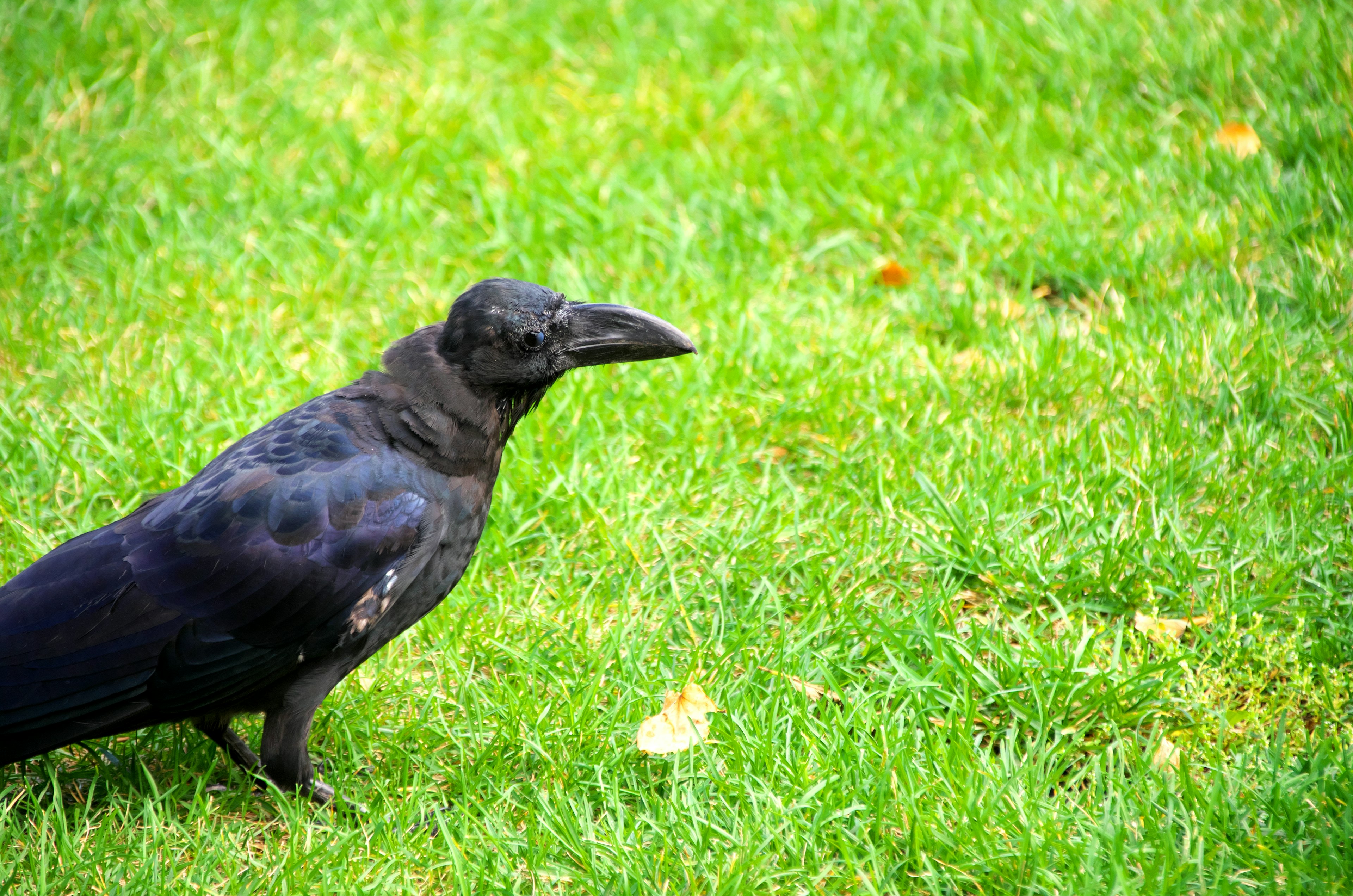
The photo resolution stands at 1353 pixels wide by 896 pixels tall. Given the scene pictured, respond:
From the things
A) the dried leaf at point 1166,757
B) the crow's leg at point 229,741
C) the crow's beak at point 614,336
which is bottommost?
the dried leaf at point 1166,757

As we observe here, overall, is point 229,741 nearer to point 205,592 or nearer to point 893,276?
point 205,592

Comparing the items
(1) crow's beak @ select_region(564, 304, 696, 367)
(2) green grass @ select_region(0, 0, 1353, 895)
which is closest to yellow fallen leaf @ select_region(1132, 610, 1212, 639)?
(2) green grass @ select_region(0, 0, 1353, 895)

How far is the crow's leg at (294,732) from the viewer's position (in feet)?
9.31

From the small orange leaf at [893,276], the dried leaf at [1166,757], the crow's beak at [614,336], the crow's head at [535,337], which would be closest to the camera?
the dried leaf at [1166,757]

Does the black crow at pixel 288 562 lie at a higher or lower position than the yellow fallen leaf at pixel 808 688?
higher

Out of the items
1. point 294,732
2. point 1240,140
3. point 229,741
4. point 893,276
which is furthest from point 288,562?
point 1240,140

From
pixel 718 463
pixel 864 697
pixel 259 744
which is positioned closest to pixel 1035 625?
pixel 864 697

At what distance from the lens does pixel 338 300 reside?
4.66 meters

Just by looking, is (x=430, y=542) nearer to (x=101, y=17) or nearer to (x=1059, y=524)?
(x=1059, y=524)

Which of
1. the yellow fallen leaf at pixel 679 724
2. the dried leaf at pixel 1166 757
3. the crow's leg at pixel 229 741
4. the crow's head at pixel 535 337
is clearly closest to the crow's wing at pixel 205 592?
the crow's leg at pixel 229 741

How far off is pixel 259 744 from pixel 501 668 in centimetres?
71

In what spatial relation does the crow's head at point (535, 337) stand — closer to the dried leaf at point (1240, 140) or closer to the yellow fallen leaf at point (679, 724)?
the yellow fallen leaf at point (679, 724)

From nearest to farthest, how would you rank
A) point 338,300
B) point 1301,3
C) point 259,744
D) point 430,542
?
point 430,542 → point 259,744 → point 338,300 → point 1301,3

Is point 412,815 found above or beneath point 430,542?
beneath
